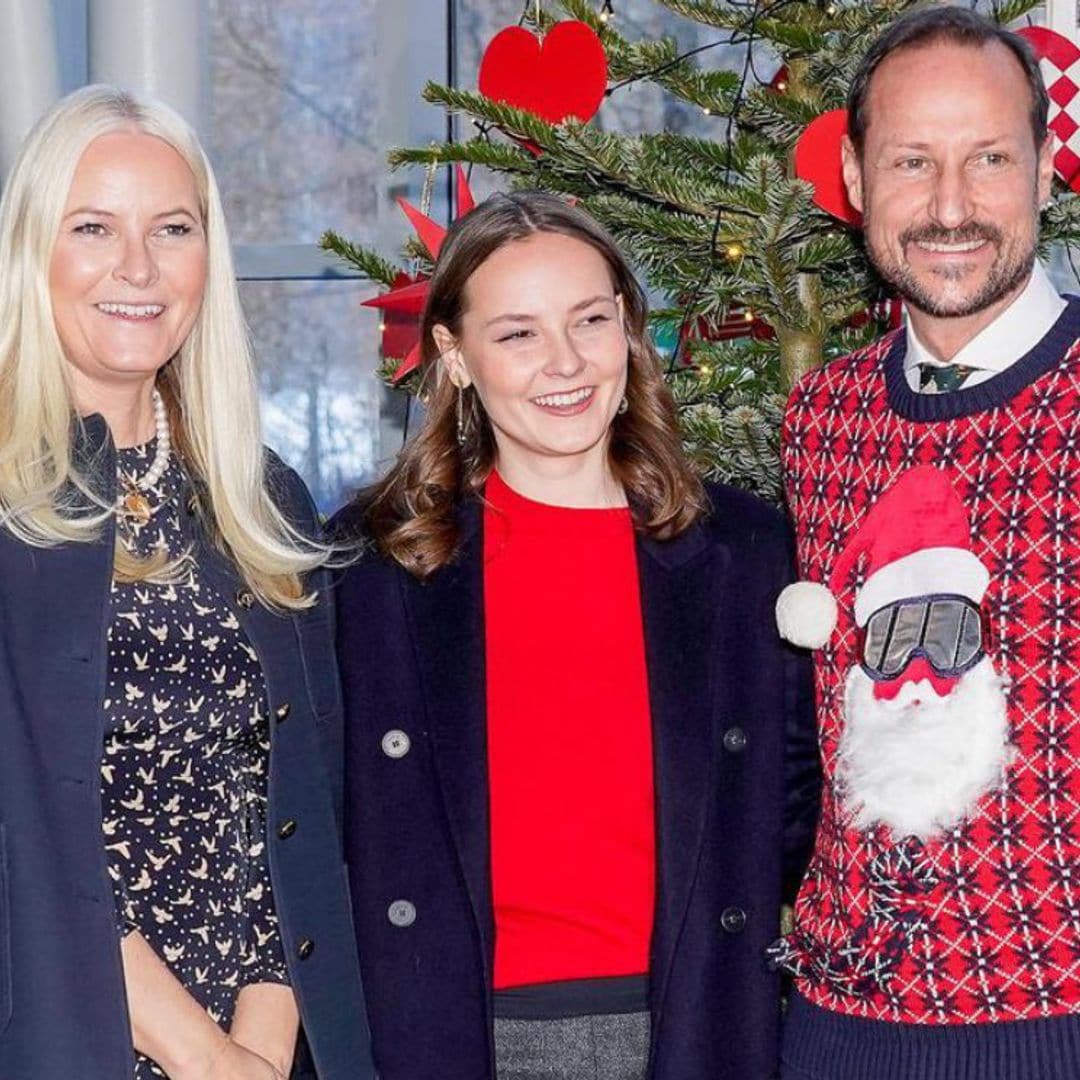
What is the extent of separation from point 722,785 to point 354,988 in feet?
1.63

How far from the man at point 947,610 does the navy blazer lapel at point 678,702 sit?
13cm

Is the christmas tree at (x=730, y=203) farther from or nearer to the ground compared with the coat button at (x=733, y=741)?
farther from the ground

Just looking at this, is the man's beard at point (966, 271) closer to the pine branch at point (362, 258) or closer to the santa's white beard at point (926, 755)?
the santa's white beard at point (926, 755)

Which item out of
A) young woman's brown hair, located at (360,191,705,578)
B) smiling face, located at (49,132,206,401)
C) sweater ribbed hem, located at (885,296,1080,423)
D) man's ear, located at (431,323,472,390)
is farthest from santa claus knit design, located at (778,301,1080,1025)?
smiling face, located at (49,132,206,401)

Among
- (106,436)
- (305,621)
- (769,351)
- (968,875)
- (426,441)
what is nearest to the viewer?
(968,875)

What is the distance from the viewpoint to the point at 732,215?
2.48 metres

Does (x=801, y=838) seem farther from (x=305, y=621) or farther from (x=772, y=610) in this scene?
(x=305, y=621)

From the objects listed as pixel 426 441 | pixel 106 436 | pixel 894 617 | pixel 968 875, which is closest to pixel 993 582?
pixel 894 617

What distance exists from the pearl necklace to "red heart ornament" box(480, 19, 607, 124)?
698mm

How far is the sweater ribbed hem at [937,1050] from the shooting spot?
1.83 m

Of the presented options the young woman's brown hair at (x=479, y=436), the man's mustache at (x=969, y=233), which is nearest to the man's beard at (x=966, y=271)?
the man's mustache at (x=969, y=233)

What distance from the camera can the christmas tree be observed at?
2.44 metres

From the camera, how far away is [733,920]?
2.14 meters

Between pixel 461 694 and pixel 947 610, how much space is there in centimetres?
59
